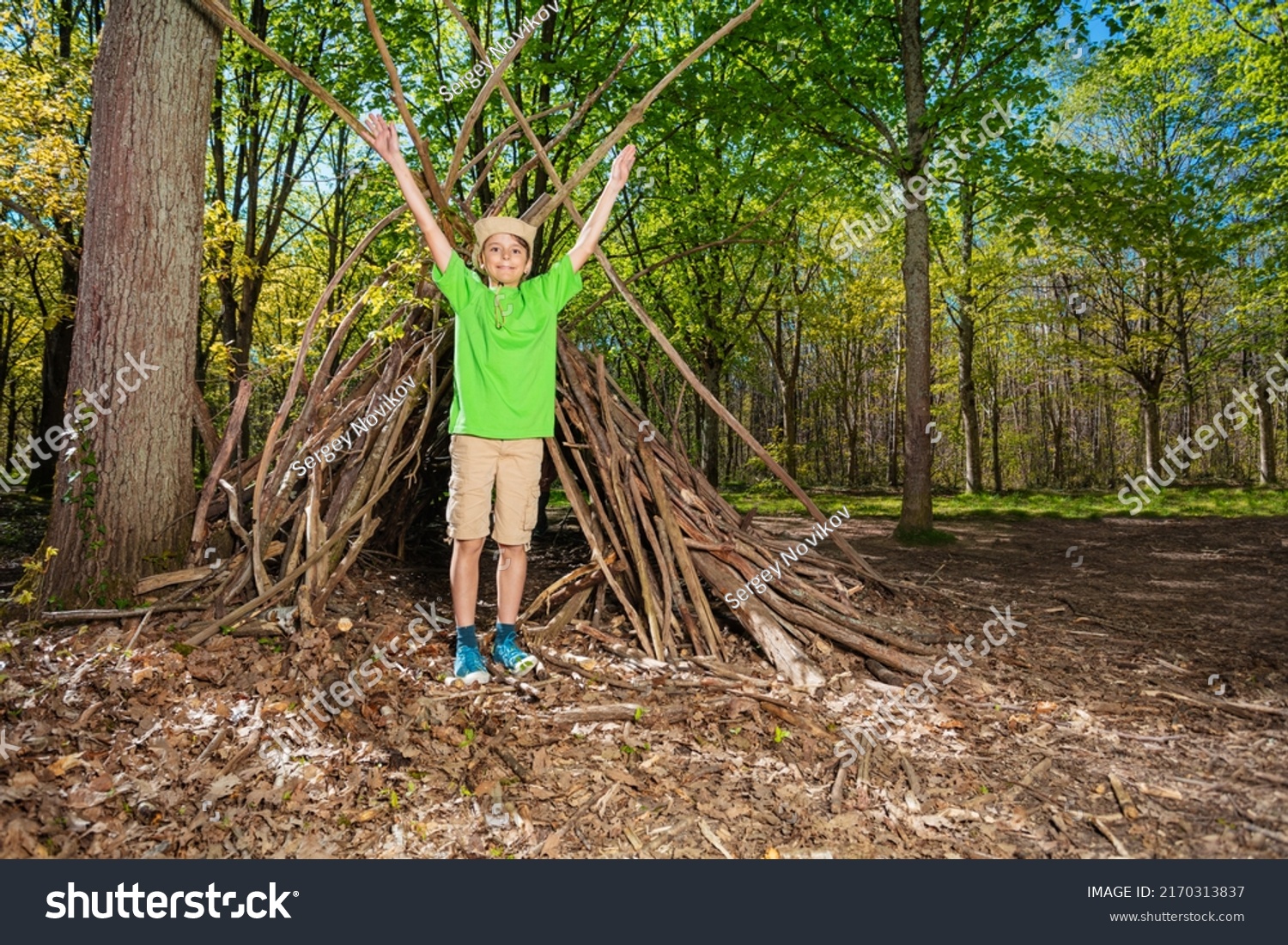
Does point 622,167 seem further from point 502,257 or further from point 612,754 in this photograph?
point 612,754

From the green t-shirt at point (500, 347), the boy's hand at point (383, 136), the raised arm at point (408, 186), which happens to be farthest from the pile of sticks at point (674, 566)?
the boy's hand at point (383, 136)

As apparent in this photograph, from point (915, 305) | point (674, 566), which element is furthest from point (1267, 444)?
point (674, 566)

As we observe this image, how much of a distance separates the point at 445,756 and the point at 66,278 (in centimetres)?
1110

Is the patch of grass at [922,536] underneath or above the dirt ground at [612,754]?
above

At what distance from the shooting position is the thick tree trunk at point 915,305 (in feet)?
25.0

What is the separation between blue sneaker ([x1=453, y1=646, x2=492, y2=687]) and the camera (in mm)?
3070

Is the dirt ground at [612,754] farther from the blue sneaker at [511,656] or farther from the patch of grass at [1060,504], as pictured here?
the patch of grass at [1060,504]

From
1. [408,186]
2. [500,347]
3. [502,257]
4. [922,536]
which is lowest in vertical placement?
[922,536]

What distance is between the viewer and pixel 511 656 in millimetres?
3246

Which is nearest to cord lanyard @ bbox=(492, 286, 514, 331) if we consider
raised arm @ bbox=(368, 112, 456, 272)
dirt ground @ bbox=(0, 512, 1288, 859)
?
raised arm @ bbox=(368, 112, 456, 272)

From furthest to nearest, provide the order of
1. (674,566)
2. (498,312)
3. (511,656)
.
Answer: (674,566), (511,656), (498,312)

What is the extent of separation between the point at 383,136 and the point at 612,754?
101 inches

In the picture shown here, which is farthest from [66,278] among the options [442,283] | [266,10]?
[442,283]

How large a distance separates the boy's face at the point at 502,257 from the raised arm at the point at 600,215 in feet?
0.83
